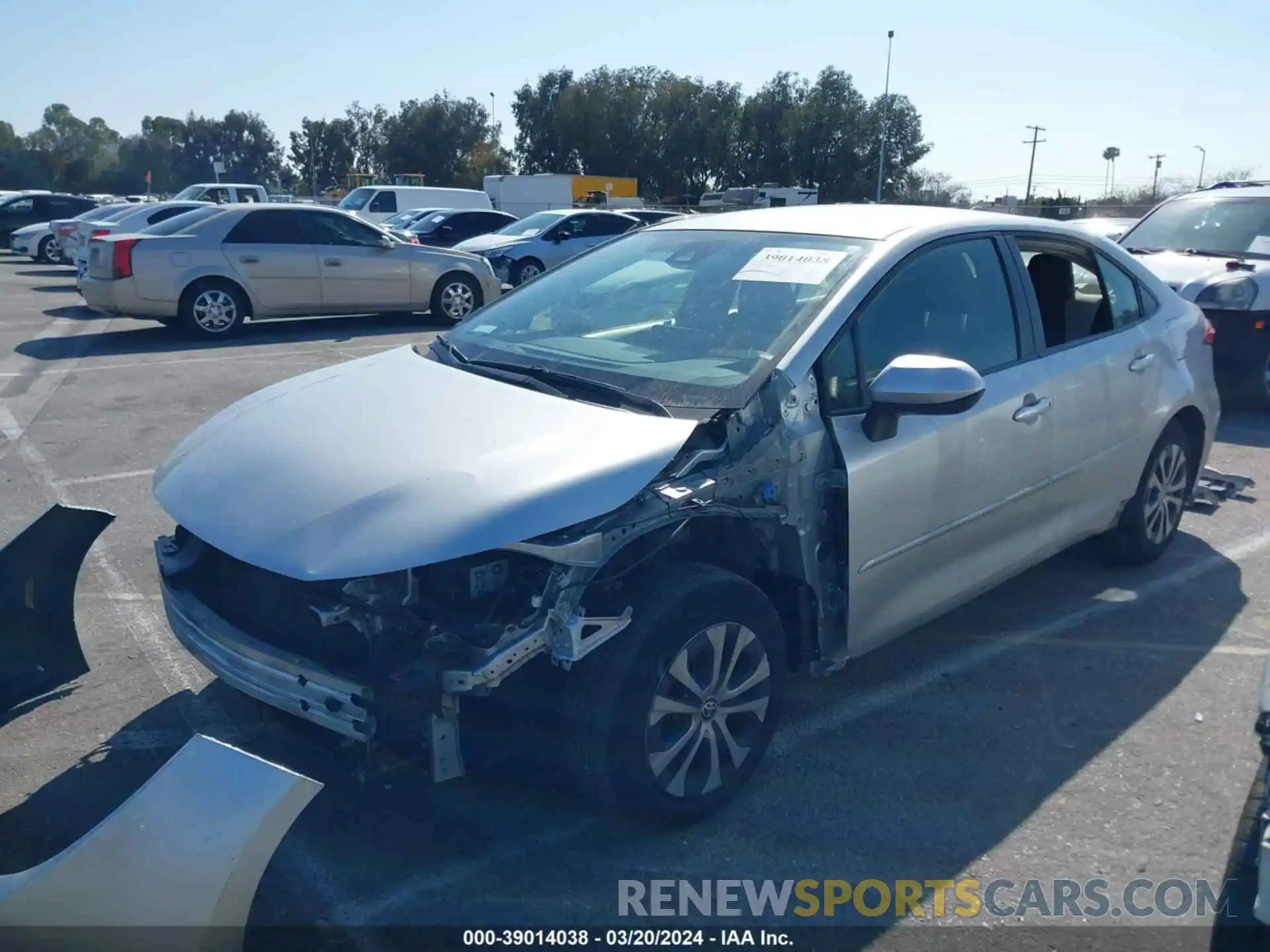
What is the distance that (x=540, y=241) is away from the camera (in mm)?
18938

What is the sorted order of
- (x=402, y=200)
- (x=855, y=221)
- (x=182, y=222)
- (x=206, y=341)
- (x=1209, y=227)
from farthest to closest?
(x=402, y=200), (x=182, y=222), (x=206, y=341), (x=1209, y=227), (x=855, y=221)

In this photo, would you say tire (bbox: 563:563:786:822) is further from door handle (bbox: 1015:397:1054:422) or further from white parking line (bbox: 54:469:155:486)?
white parking line (bbox: 54:469:155:486)

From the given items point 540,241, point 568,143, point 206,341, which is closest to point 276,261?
point 206,341

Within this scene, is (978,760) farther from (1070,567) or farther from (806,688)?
(1070,567)

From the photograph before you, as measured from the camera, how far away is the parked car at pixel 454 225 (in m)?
22.8

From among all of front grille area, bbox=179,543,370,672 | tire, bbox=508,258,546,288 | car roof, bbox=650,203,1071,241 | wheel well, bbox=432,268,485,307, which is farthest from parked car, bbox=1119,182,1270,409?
tire, bbox=508,258,546,288

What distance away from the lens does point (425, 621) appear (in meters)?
3.02

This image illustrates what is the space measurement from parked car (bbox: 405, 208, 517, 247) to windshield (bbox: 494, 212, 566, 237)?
91.3 inches

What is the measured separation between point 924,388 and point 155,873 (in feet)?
8.24

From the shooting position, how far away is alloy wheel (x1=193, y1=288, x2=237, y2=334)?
12.9 metres

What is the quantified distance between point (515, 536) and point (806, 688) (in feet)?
6.14

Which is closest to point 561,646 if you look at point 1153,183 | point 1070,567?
point 1070,567

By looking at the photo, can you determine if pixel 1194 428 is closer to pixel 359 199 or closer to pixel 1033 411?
pixel 1033 411

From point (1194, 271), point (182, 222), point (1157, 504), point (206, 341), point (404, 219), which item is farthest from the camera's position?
point (404, 219)
